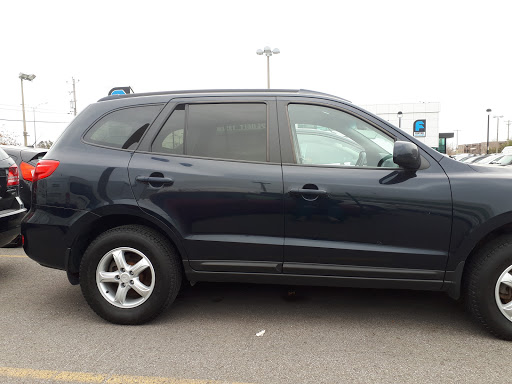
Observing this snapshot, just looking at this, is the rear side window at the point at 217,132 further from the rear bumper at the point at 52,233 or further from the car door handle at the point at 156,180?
the rear bumper at the point at 52,233

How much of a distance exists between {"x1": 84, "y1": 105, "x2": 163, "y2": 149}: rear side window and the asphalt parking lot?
151 centimetres

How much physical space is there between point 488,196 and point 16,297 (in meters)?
4.25

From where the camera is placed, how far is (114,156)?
3.35 metres

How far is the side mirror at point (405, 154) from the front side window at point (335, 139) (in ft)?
0.61

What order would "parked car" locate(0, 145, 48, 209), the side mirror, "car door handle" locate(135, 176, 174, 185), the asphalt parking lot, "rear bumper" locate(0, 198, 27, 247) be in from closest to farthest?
the asphalt parking lot → the side mirror → "car door handle" locate(135, 176, 174, 185) → "rear bumper" locate(0, 198, 27, 247) → "parked car" locate(0, 145, 48, 209)

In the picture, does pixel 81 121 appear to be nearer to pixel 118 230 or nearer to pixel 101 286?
pixel 118 230

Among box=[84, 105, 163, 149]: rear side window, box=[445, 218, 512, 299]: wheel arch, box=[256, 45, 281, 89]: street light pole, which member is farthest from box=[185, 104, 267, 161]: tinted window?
box=[256, 45, 281, 89]: street light pole

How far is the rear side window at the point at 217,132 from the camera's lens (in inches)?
130

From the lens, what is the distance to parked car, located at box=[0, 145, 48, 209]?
18.8 ft

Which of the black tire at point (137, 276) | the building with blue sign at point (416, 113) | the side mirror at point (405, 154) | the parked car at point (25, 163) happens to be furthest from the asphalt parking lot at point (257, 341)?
the building with blue sign at point (416, 113)

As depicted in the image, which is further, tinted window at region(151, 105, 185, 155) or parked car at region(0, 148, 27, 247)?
parked car at region(0, 148, 27, 247)

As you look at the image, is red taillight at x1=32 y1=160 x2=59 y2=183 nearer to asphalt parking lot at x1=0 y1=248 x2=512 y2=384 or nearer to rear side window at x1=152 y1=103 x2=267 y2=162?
rear side window at x1=152 y1=103 x2=267 y2=162

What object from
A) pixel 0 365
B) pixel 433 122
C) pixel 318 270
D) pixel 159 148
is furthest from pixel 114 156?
pixel 433 122

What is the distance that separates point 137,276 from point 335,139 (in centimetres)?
195
